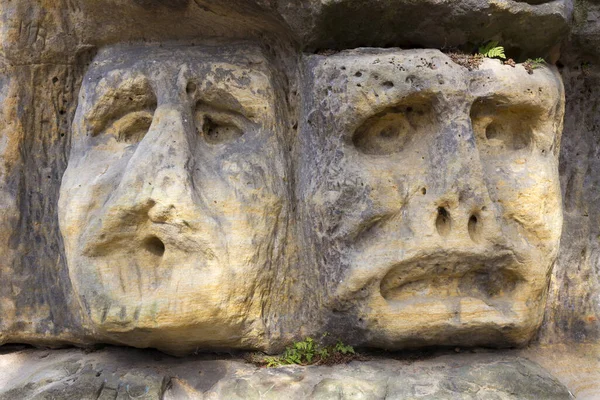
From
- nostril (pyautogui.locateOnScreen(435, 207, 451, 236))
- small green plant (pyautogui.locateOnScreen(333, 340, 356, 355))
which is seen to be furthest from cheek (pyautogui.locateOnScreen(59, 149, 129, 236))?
nostril (pyautogui.locateOnScreen(435, 207, 451, 236))

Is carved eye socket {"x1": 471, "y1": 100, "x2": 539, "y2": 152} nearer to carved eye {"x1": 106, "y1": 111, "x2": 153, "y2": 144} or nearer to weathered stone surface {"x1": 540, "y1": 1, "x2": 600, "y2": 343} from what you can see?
weathered stone surface {"x1": 540, "y1": 1, "x2": 600, "y2": 343}

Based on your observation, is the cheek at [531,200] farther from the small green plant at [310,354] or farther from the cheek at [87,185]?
the cheek at [87,185]

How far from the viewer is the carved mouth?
9.87 feet

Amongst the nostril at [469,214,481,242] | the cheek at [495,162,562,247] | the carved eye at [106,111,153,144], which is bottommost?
the nostril at [469,214,481,242]

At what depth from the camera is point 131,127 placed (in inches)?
131

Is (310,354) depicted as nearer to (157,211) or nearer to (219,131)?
(157,211)

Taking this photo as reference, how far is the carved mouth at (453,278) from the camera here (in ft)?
9.87

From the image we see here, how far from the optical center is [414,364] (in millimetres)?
3174

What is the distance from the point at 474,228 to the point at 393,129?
650mm

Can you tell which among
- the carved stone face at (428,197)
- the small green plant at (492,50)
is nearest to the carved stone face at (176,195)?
the carved stone face at (428,197)

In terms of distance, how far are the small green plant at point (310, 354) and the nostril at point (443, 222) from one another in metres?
0.78

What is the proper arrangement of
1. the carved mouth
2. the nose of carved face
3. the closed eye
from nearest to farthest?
the nose of carved face < the carved mouth < the closed eye

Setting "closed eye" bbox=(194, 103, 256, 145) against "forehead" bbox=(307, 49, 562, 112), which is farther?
"closed eye" bbox=(194, 103, 256, 145)

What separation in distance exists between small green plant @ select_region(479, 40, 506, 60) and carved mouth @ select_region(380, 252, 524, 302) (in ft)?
3.33
